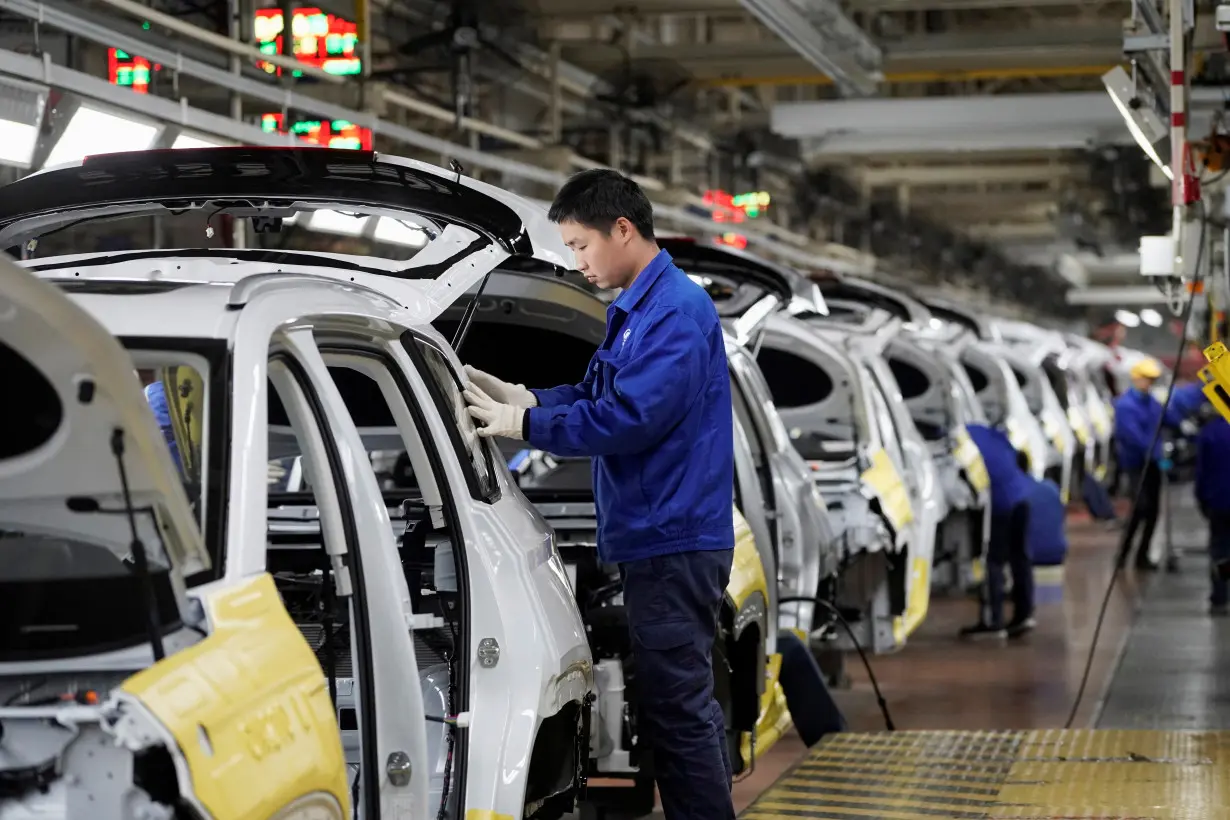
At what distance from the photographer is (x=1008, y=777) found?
4.98m

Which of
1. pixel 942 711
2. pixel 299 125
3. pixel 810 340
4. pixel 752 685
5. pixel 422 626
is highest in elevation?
pixel 299 125

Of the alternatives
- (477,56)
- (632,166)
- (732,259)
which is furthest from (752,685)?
(632,166)

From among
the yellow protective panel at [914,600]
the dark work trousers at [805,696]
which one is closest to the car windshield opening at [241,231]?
the dark work trousers at [805,696]

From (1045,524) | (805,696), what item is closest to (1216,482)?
(1045,524)

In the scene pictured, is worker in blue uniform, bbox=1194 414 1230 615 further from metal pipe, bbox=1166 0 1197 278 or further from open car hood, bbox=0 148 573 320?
open car hood, bbox=0 148 573 320

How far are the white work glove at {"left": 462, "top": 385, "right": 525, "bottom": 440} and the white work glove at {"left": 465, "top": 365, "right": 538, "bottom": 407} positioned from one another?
185mm

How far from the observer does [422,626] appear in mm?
3348

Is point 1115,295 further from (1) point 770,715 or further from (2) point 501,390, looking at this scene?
(2) point 501,390

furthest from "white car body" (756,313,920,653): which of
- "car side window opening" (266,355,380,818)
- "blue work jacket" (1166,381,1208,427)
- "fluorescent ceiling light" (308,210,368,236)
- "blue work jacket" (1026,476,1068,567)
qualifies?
"blue work jacket" (1166,381,1208,427)

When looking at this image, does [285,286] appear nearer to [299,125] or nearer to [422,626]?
[422,626]

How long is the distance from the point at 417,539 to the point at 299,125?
255 inches

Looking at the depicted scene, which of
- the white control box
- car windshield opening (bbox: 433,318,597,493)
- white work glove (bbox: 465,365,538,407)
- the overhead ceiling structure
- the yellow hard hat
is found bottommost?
the yellow hard hat

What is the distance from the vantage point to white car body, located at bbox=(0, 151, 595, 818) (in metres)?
2.82

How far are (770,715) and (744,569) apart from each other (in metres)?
0.78
